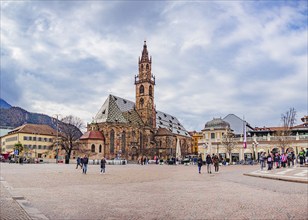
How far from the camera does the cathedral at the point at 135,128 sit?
308 feet

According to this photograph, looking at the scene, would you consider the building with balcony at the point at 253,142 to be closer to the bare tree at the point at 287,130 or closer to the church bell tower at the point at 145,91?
the bare tree at the point at 287,130

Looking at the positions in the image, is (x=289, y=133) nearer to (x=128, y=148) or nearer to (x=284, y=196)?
(x=128, y=148)

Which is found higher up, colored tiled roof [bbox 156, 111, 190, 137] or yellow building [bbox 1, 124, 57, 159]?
colored tiled roof [bbox 156, 111, 190, 137]

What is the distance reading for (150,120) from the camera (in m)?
114

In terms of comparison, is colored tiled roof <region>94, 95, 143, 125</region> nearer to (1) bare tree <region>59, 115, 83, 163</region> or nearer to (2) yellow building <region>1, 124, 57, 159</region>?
(1) bare tree <region>59, 115, 83, 163</region>

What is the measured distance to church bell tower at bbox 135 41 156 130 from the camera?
113250mm

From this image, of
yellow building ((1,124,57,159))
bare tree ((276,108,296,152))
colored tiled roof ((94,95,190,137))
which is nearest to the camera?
bare tree ((276,108,296,152))

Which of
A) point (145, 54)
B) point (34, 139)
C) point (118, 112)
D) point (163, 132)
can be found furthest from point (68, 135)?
point (145, 54)

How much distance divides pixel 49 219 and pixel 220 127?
255 feet

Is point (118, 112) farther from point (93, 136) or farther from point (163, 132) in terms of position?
point (163, 132)

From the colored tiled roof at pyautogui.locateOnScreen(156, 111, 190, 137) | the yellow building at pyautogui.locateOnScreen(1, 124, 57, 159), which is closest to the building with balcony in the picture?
the colored tiled roof at pyautogui.locateOnScreen(156, 111, 190, 137)

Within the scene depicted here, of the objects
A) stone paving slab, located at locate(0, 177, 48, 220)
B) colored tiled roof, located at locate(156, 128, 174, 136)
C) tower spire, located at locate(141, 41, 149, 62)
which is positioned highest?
tower spire, located at locate(141, 41, 149, 62)

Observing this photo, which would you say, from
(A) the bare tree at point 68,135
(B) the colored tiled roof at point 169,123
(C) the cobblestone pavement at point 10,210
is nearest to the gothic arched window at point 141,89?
(B) the colored tiled roof at point 169,123

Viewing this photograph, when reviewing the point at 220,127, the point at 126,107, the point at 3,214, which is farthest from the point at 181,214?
the point at 126,107
